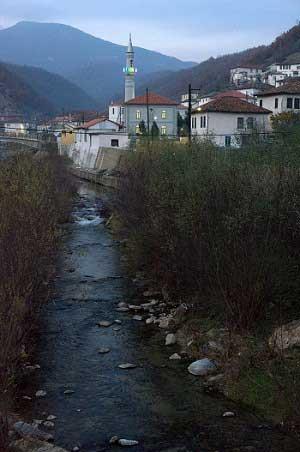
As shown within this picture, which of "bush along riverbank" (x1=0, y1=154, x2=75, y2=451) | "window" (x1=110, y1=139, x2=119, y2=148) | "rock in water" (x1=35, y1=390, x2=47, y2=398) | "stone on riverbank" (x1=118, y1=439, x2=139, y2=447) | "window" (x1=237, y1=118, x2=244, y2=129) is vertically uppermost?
"window" (x1=237, y1=118, x2=244, y2=129)

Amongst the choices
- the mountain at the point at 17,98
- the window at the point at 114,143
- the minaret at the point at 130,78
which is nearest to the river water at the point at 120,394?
the window at the point at 114,143

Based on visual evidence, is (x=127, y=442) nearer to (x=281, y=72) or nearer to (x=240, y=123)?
(x=240, y=123)

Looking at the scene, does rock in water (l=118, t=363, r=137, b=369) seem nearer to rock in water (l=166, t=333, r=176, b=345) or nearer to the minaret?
rock in water (l=166, t=333, r=176, b=345)

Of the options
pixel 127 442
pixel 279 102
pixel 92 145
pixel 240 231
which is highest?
pixel 279 102

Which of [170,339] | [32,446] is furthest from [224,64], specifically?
[32,446]

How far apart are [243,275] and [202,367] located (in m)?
1.85

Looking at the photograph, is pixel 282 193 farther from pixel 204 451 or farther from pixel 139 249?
pixel 139 249

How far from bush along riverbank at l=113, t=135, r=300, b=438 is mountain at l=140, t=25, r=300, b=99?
9784 cm

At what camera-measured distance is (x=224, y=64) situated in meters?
157

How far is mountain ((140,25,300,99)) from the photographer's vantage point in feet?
401

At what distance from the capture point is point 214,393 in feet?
32.5

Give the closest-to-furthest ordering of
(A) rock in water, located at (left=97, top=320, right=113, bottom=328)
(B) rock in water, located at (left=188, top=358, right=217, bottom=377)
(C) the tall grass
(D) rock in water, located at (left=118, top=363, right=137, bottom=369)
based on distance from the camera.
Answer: (B) rock in water, located at (left=188, top=358, right=217, bottom=377), (C) the tall grass, (D) rock in water, located at (left=118, top=363, right=137, bottom=369), (A) rock in water, located at (left=97, top=320, right=113, bottom=328)

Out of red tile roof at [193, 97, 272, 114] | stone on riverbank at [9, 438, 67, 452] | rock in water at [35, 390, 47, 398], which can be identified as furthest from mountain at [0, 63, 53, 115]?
stone on riverbank at [9, 438, 67, 452]

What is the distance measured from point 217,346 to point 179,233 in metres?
3.03
